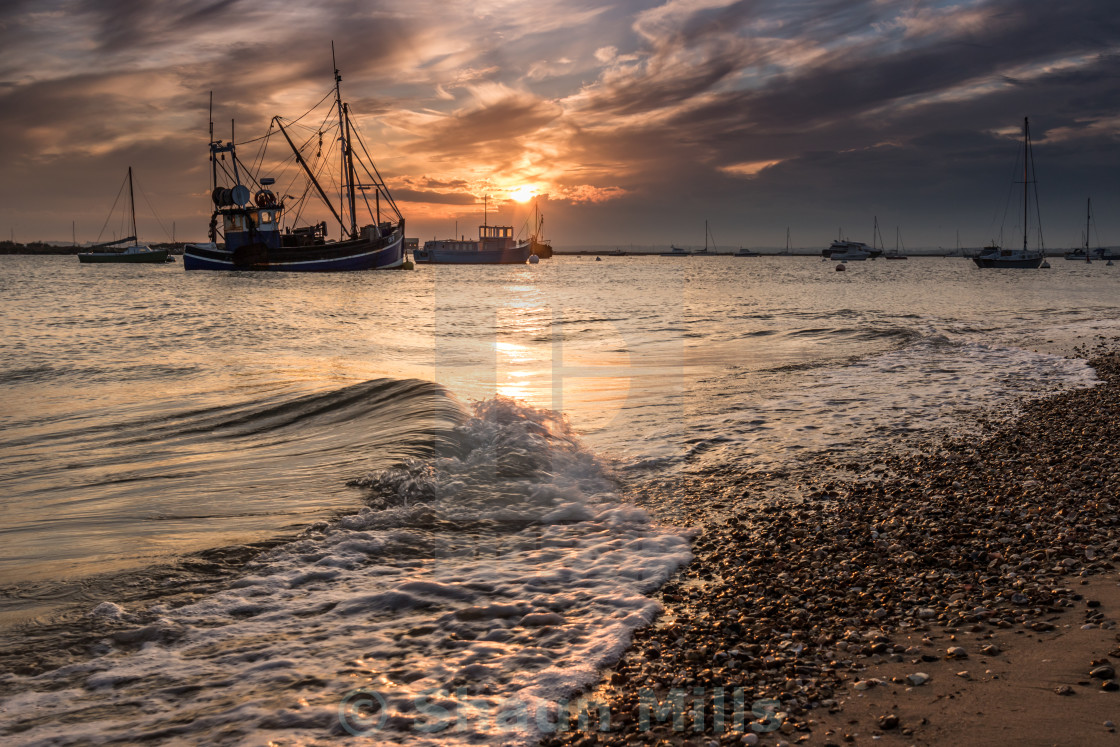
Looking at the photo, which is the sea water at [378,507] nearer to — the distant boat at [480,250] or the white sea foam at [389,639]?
the white sea foam at [389,639]

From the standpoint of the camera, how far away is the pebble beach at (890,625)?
117 inches

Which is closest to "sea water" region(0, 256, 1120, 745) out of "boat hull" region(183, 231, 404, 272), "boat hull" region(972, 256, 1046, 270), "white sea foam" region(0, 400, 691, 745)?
"white sea foam" region(0, 400, 691, 745)

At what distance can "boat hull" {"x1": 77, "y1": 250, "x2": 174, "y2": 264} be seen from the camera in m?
114

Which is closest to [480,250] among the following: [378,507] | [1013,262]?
[1013,262]

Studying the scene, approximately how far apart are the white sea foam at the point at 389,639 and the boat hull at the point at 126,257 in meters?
130

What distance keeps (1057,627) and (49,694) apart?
554 centimetres

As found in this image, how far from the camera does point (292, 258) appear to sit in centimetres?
7144

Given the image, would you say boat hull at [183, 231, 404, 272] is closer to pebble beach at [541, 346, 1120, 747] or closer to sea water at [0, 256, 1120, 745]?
sea water at [0, 256, 1120, 745]

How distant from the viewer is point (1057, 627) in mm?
3611

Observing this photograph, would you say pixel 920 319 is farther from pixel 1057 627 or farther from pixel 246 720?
pixel 246 720

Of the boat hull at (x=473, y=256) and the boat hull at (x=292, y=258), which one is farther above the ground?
the boat hull at (x=473, y=256)

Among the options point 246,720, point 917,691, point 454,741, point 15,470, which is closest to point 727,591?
point 917,691

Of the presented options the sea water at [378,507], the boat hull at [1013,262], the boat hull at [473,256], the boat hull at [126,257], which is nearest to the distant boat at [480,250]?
the boat hull at [473,256]

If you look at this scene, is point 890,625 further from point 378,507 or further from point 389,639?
point 378,507
